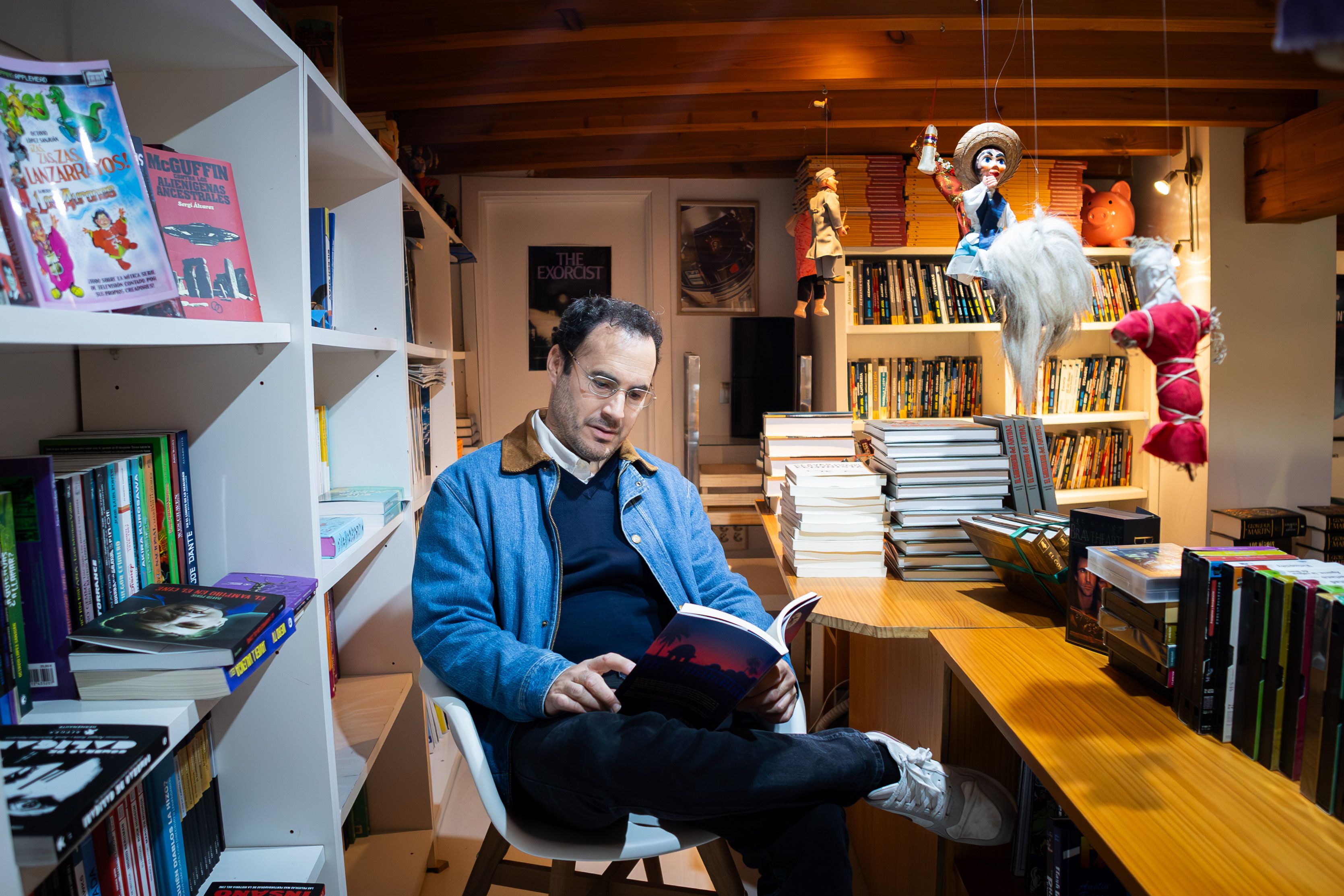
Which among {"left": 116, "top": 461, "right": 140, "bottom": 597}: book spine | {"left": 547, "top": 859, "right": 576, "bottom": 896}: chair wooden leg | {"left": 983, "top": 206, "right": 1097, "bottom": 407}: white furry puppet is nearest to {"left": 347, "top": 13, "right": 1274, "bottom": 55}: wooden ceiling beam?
{"left": 983, "top": 206, "right": 1097, "bottom": 407}: white furry puppet

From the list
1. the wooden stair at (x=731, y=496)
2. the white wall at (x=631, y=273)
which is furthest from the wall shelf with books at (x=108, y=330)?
the white wall at (x=631, y=273)

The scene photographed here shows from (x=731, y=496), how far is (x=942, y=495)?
1809 millimetres

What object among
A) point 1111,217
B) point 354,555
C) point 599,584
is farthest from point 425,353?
point 1111,217

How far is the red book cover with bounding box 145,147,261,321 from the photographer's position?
1119 millimetres

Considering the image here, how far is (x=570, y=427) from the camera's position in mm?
1761

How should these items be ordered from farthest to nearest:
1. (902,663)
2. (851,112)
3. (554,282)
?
(554,282), (851,112), (902,663)

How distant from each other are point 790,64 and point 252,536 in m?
2.28

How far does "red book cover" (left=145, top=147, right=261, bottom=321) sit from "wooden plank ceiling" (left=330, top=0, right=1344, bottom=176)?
1.32 m

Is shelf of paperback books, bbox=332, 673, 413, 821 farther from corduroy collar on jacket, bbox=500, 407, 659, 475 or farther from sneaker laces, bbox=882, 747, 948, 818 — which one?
sneaker laces, bbox=882, 747, 948, 818

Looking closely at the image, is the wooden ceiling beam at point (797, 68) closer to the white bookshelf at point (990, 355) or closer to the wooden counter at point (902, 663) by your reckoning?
the white bookshelf at point (990, 355)

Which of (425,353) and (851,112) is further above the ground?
(851,112)

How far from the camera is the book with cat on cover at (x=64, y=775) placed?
26.2 inches

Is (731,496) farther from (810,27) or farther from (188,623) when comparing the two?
(188,623)

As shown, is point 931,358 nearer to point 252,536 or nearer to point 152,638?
point 252,536
